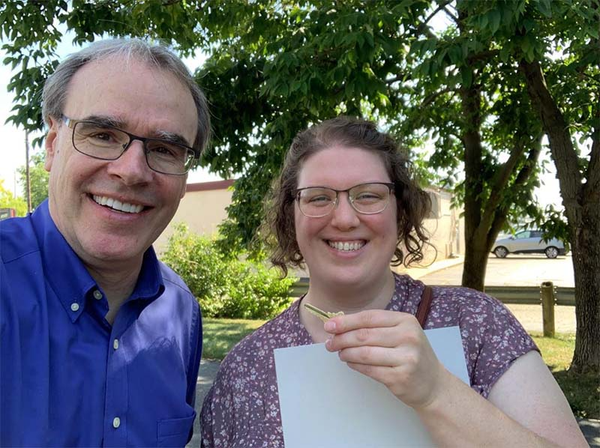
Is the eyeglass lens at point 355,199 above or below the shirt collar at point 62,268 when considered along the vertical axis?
above

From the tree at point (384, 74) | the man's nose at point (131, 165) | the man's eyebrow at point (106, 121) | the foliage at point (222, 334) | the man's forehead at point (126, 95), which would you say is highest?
the tree at point (384, 74)

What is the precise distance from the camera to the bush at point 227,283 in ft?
40.4

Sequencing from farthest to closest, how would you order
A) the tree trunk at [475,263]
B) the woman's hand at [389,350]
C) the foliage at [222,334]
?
1. the tree trunk at [475,263]
2. the foliage at [222,334]
3. the woman's hand at [389,350]

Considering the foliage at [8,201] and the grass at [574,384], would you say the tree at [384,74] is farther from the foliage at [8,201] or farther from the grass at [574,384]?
the foliage at [8,201]

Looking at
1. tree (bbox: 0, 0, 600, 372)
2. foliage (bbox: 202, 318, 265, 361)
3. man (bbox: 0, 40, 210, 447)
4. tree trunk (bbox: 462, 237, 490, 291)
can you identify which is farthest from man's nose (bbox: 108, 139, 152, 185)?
tree trunk (bbox: 462, 237, 490, 291)

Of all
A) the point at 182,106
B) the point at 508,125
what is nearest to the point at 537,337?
the point at 508,125

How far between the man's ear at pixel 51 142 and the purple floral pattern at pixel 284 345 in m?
0.88

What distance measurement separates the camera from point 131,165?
160cm

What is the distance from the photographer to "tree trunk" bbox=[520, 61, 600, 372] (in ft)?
20.3

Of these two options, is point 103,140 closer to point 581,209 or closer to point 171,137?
point 171,137

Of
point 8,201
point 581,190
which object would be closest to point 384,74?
point 581,190

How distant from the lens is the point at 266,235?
242cm

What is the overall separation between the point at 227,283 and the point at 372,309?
11185 millimetres

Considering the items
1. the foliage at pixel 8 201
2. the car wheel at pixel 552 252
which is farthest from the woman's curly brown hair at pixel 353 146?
the foliage at pixel 8 201
